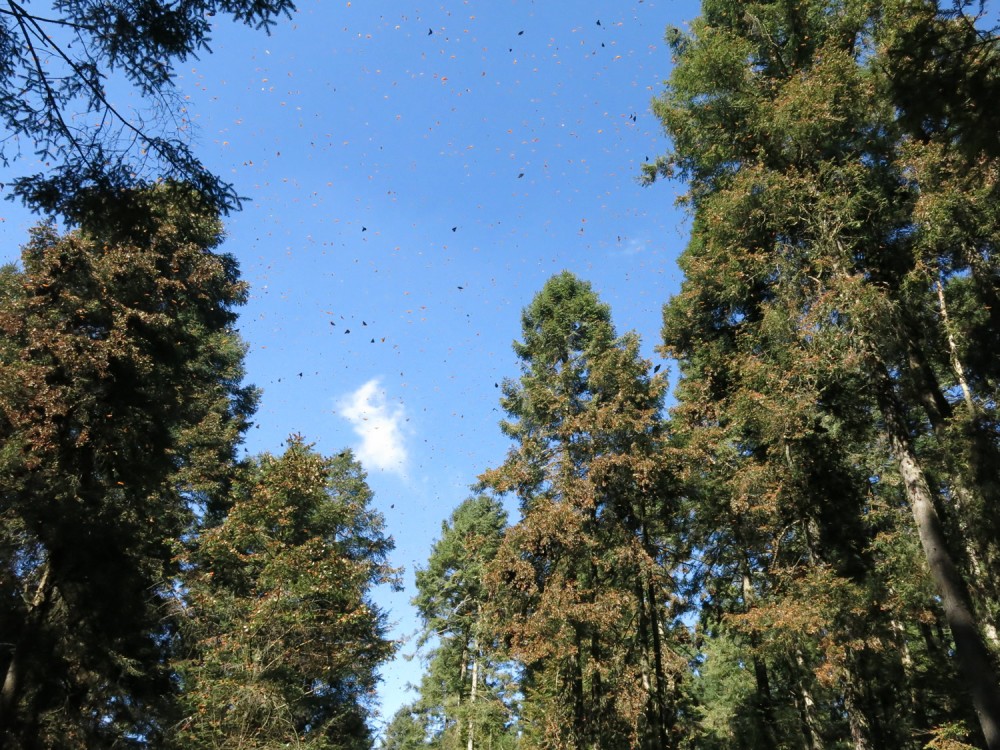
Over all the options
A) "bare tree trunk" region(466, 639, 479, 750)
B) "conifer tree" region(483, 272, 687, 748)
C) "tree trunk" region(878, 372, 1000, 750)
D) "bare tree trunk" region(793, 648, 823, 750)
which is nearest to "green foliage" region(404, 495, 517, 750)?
"bare tree trunk" region(466, 639, 479, 750)

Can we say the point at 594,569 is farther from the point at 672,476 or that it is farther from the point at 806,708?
the point at 806,708

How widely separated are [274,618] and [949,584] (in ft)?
41.3

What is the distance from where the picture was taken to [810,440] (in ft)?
38.2

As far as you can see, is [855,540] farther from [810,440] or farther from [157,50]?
[157,50]

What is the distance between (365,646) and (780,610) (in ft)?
32.9

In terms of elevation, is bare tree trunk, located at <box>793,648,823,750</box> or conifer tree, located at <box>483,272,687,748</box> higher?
conifer tree, located at <box>483,272,687,748</box>

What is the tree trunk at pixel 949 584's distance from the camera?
7.65 meters

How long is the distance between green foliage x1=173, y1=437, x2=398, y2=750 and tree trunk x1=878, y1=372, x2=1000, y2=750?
11.6 metres

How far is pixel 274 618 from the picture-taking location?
41.6ft

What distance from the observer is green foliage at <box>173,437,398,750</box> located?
1200cm

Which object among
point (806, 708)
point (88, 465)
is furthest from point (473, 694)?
point (88, 465)

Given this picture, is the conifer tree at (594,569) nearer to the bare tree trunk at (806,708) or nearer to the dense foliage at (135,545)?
the bare tree trunk at (806,708)

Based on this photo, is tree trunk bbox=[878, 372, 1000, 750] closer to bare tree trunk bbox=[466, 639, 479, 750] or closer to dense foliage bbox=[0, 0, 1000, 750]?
dense foliage bbox=[0, 0, 1000, 750]

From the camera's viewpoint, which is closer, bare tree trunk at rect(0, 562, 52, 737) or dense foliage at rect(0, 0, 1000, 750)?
bare tree trunk at rect(0, 562, 52, 737)
